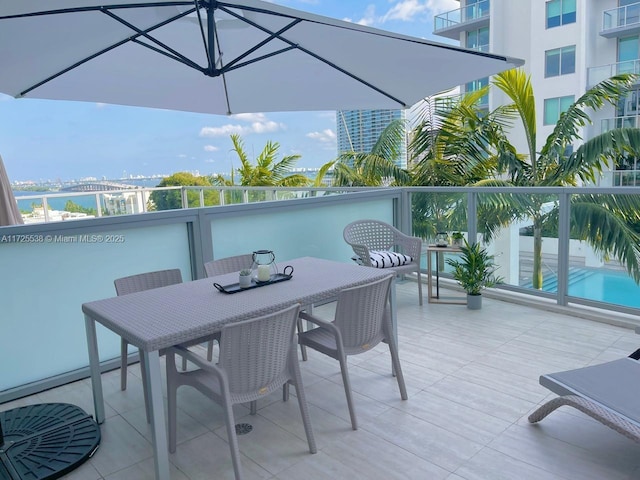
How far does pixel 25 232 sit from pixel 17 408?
3.80ft

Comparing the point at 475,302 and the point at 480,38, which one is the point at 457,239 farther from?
the point at 480,38

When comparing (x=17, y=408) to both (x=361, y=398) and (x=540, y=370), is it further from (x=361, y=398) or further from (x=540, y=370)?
(x=540, y=370)

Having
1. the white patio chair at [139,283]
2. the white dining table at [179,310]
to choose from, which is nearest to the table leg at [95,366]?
the white dining table at [179,310]

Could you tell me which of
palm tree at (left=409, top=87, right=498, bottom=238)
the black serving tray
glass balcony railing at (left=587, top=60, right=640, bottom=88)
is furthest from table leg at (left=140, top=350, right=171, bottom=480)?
glass balcony railing at (left=587, top=60, right=640, bottom=88)

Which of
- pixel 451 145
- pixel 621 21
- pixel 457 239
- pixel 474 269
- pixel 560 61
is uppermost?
pixel 621 21

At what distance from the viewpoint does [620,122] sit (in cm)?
1491

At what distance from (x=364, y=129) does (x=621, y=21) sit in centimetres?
1095

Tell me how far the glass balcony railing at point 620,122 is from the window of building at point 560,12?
3.51 metres

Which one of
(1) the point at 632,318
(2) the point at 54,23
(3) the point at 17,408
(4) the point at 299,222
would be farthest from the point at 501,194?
(3) the point at 17,408

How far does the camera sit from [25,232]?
10.6 ft

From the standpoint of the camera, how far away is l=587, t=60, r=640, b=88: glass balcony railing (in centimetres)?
1516

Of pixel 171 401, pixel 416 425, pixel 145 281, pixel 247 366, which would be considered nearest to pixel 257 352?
pixel 247 366

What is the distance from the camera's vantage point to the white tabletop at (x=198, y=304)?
2244 mm

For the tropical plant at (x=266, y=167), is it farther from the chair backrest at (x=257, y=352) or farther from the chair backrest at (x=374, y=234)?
the chair backrest at (x=257, y=352)
